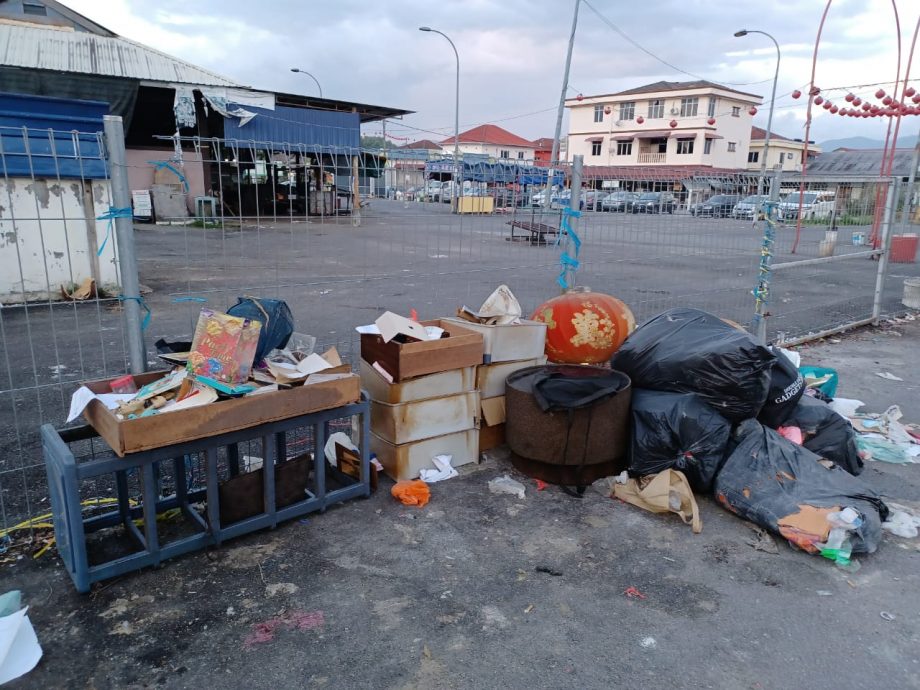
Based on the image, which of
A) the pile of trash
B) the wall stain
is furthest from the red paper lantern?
the wall stain

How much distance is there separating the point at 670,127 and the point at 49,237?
54638 mm

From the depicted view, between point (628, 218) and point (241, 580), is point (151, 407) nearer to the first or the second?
point (241, 580)

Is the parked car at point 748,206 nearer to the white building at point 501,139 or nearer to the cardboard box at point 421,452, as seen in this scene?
the cardboard box at point 421,452

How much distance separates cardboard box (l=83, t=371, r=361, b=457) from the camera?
261 centimetres

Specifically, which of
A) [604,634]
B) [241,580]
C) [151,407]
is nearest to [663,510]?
[604,634]

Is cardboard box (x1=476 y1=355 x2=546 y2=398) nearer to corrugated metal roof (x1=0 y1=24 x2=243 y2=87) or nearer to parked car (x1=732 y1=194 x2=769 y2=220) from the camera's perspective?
parked car (x1=732 y1=194 x2=769 y2=220)

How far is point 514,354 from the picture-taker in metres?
4.16

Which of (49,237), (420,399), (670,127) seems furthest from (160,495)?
(670,127)

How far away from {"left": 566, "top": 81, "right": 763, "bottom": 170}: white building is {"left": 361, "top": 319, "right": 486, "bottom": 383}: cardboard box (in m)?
54.1

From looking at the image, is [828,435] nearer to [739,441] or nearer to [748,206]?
[739,441]

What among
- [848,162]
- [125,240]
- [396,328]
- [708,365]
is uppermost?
[848,162]

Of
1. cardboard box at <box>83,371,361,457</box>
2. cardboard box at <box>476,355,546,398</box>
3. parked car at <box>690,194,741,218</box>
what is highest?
parked car at <box>690,194,741,218</box>

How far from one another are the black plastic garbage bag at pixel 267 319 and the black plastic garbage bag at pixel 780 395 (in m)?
3.01

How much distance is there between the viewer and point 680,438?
3629 mm
